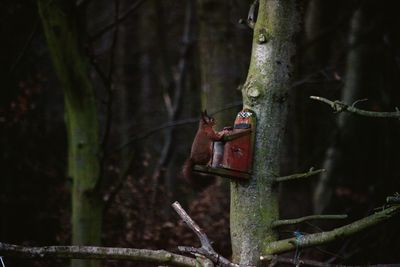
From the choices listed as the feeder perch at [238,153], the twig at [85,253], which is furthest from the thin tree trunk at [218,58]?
the twig at [85,253]

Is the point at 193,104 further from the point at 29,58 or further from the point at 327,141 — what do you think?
the point at 29,58

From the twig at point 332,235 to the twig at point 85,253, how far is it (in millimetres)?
610

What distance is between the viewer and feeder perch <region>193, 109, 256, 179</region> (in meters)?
3.45

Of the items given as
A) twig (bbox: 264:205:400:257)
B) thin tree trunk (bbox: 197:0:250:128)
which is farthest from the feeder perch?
thin tree trunk (bbox: 197:0:250:128)

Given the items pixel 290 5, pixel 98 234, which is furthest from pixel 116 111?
pixel 290 5

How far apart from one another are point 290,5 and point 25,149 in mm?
5124

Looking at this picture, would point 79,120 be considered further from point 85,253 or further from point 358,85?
point 358,85

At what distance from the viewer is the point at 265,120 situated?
11.6ft

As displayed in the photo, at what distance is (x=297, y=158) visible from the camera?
27.9 ft

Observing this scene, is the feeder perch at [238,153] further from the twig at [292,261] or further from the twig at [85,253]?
the twig at [85,253]

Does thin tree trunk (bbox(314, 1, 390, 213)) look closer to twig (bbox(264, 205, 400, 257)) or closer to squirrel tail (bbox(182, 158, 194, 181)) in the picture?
squirrel tail (bbox(182, 158, 194, 181))

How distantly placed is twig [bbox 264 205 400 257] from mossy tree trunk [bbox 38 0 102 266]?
100 inches

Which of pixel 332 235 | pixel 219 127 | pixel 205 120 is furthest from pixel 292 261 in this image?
pixel 219 127

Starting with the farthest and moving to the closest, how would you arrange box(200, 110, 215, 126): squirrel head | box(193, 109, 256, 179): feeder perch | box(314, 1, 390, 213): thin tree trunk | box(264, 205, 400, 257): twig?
box(314, 1, 390, 213): thin tree trunk, box(200, 110, 215, 126): squirrel head, box(193, 109, 256, 179): feeder perch, box(264, 205, 400, 257): twig
